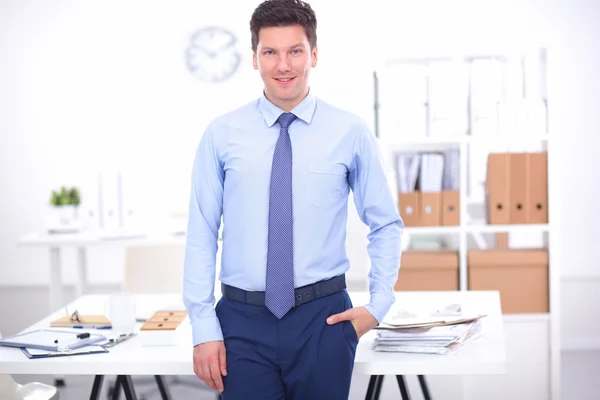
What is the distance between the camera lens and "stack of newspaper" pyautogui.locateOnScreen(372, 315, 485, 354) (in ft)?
6.46

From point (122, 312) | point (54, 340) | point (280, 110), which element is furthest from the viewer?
point (122, 312)

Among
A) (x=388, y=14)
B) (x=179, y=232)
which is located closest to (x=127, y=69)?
(x=179, y=232)

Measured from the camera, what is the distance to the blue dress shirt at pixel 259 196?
69.1 inches

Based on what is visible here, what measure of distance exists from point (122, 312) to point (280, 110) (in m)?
0.84

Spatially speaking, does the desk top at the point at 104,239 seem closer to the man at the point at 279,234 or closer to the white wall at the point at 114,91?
the white wall at the point at 114,91

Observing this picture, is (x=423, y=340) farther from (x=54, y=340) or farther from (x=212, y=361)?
(x=54, y=340)

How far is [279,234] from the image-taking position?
1749mm

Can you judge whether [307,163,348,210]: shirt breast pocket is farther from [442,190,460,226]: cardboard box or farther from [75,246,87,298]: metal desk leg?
[75,246,87,298]: metal desk leg

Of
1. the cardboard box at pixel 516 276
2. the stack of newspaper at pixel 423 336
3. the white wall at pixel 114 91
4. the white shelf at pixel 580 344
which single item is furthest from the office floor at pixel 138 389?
the white shelf at pixel 580 344

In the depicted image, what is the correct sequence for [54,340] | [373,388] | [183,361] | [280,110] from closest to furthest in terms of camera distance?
[280,110], [183,361], [54,340], [373,388]

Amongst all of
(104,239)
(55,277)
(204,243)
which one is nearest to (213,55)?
(104,239)

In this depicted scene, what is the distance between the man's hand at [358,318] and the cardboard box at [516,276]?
2102 mm

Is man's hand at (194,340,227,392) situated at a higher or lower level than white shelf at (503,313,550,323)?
higher

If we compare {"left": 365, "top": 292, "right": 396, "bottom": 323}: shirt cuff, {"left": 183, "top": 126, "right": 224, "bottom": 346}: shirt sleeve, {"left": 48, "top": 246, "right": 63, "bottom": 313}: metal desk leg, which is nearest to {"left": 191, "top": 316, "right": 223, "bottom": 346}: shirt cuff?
{"left": 183, "top": 126, "right": 224, "bottom": 346}: shirt sleeve
